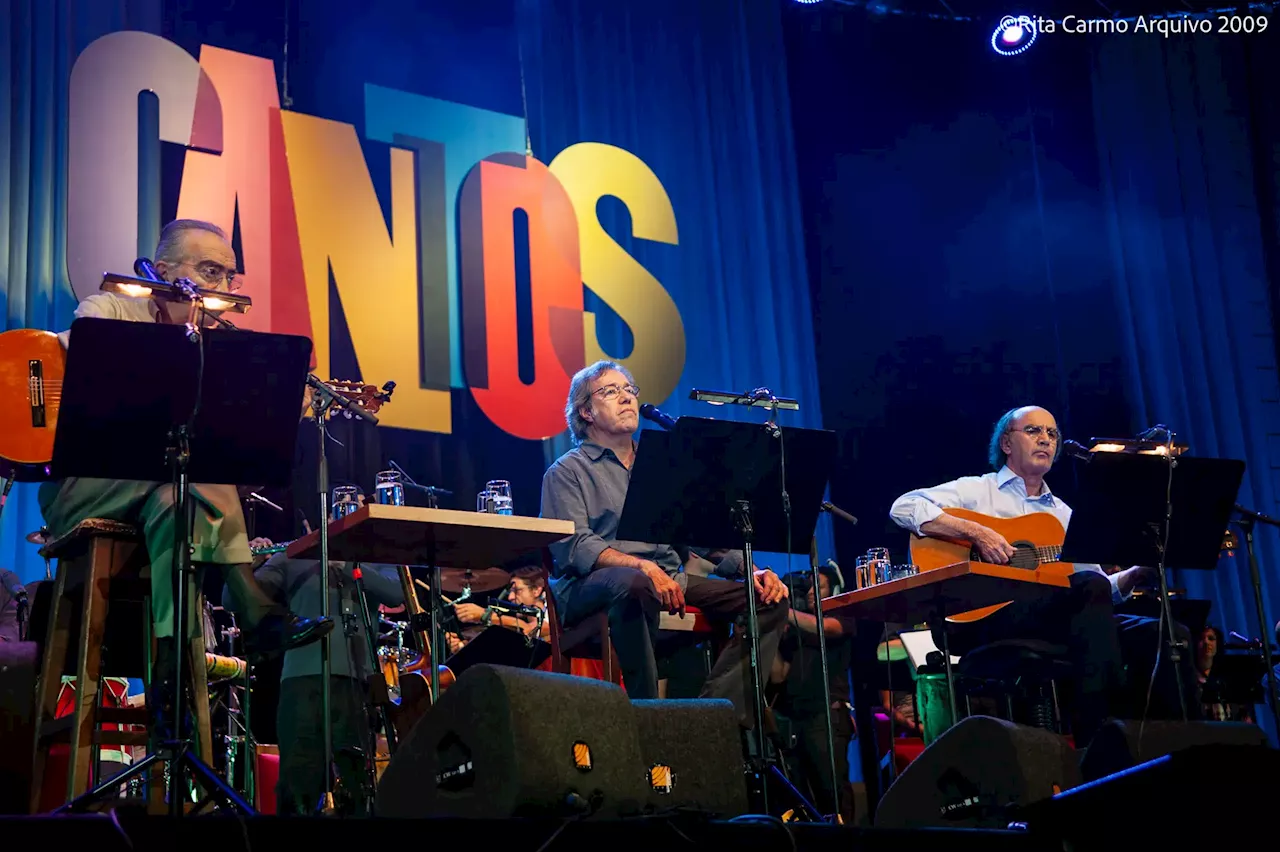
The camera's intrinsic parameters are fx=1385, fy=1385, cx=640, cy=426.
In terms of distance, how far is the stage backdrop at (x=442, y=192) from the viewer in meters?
6.58

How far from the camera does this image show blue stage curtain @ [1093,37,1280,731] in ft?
28.6

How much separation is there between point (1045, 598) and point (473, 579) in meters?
2.37

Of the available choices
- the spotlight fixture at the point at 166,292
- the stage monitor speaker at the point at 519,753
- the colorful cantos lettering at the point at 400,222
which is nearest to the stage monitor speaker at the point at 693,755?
the stage monitor speaker at the point at 519,753

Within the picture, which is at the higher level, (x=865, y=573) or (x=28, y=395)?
(x=28, y=395)

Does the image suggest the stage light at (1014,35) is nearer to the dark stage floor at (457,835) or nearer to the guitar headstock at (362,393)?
the guitar headstock at (362,393)

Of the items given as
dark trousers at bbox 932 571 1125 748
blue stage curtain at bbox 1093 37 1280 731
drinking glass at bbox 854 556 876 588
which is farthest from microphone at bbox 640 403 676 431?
blue stage curtain at bbox 1093 37 1280 731

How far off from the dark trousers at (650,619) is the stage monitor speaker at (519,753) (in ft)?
4.36

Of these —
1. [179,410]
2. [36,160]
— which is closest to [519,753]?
[179,410]

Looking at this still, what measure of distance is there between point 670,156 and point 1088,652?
13.2ft

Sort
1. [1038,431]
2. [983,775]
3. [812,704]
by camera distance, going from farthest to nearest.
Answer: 1. [1038,431]
2. [812,704]
3. [983,775]

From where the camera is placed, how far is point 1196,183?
357 inches

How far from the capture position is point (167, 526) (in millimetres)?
3832

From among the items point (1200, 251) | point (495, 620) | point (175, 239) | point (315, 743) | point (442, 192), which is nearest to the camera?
point (175, 239)

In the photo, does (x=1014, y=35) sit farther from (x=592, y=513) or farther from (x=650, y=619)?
(x=650, y=619)
